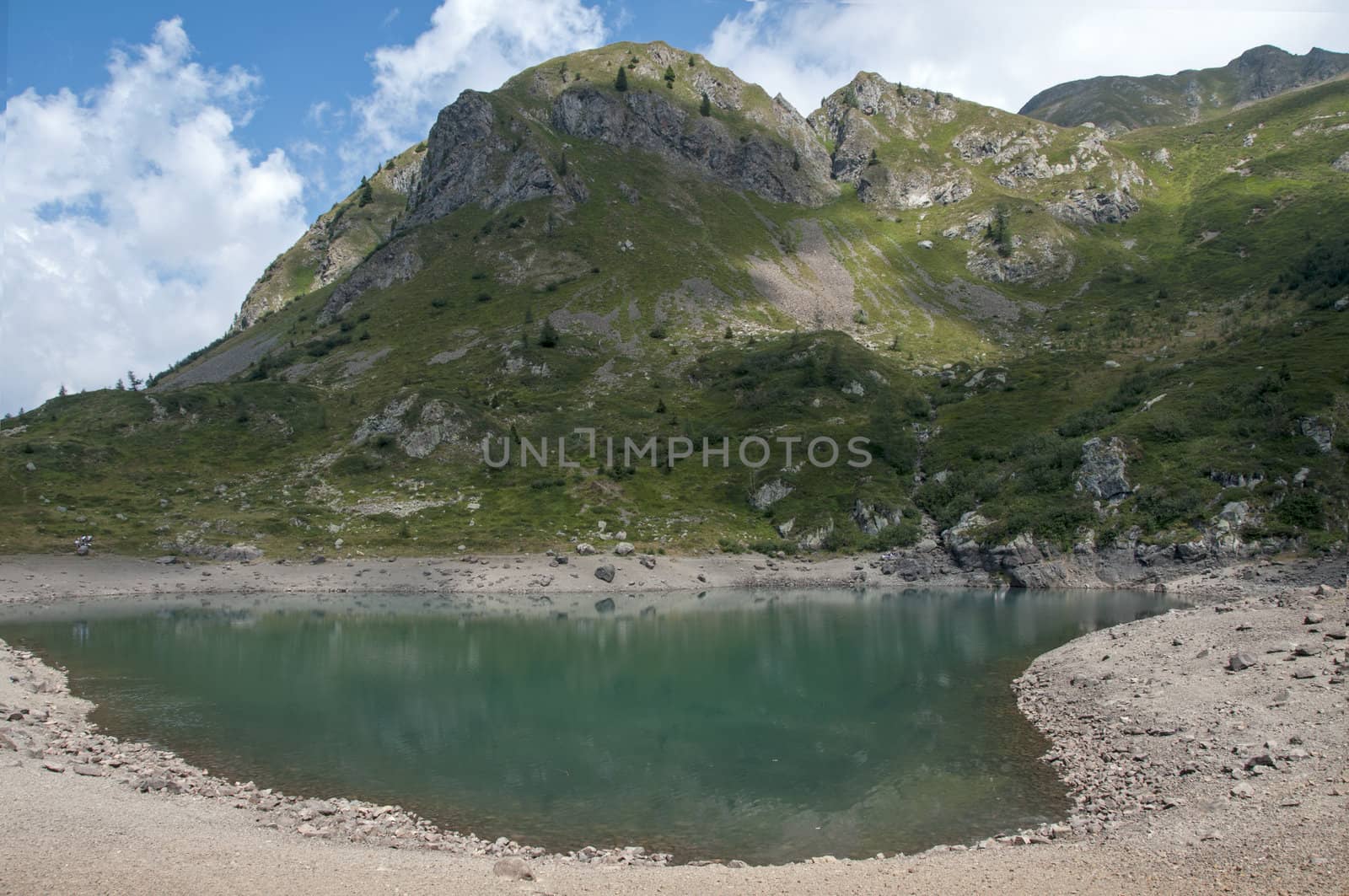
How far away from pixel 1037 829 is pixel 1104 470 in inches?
2937

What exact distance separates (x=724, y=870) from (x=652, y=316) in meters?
153

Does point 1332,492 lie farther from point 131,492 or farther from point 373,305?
point 373,305

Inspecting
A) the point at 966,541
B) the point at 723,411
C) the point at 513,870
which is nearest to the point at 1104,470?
the point at 966,541

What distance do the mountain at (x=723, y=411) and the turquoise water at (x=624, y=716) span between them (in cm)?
2508

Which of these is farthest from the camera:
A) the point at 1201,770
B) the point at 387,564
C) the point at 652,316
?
the point at 652,316

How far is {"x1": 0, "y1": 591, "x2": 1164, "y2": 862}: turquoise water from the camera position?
23.3m

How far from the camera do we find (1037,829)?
20.8 metres

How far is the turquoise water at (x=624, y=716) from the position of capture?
23.3 meters

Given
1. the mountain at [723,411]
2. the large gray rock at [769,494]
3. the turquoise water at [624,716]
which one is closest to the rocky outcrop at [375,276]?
the mountain at [723,411]

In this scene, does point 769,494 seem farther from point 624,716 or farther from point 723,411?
point 624,716

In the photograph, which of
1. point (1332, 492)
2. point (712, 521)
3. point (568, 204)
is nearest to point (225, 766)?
point (712, 521)

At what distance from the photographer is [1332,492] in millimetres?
69500

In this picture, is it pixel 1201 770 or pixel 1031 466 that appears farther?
pixel 1031 466

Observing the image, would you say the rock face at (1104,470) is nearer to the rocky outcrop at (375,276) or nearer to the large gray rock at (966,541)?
the large gray rock at (966,541)
